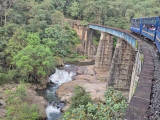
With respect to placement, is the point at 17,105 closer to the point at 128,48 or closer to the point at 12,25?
the point at 128,48

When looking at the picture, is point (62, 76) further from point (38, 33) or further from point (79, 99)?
point (79, 99)

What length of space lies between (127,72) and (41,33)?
21304 millimetres

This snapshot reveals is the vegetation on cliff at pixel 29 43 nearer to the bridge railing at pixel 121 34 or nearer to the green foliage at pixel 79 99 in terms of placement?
the green foliage at pixel 79 99

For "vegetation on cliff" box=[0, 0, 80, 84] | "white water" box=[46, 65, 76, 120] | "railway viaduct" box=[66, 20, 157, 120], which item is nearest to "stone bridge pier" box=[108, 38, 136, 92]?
"railway viaduct" box=[66, 20, 157, 120]

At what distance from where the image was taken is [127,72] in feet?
75.7

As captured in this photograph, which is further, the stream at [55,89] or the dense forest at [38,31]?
the dense forest at [38,31]

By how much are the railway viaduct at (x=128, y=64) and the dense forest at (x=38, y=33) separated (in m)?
4.43

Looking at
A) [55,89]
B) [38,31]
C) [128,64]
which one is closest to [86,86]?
[55,89]

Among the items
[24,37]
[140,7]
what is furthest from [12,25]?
[140,7]

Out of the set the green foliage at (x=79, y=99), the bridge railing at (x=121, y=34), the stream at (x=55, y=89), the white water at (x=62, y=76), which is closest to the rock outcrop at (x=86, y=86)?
the stream at (x=55, y=89)

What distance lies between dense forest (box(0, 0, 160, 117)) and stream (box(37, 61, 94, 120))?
181 cm

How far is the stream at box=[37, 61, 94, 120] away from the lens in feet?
63.4

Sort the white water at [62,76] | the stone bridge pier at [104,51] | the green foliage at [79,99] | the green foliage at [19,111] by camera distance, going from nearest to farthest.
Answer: the green foliage at [79,99]
the green foliage at [19,111]
the white water at [62,76]
the stone bridge pier at [104,51]

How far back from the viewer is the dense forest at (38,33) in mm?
25481
